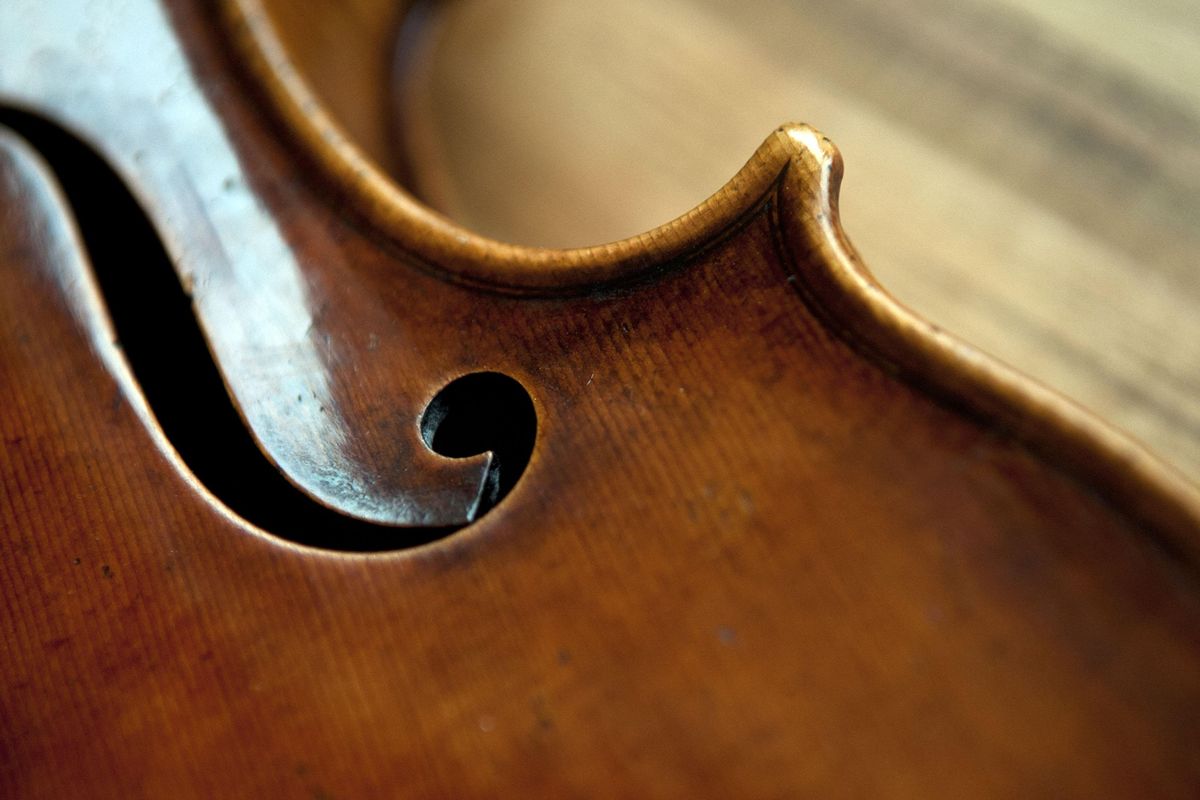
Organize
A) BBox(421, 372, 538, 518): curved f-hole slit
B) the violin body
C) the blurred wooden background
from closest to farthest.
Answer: the violin body, BBox(421, 372, 538, 518): curved f-hole slit, the blurred wooden background

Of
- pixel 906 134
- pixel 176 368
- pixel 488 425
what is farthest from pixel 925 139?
pixel 176 368

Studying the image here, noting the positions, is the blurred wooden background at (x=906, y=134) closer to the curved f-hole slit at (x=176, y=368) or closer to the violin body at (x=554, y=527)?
the curved f-hole slit at (x=176, y=368)

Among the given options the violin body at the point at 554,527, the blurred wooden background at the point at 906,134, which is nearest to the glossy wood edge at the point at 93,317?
the violin body at the point at 554,527

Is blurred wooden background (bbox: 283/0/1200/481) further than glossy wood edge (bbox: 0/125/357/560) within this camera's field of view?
Yes

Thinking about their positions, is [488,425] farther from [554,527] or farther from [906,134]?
[906,134]

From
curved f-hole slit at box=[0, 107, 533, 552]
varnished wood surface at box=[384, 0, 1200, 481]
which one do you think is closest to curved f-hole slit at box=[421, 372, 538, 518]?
curved f-hole slit at box=[0, 107, 533, 552]

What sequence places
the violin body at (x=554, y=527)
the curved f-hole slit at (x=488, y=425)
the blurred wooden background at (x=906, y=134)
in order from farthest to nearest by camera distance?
the blurred wooden background at (x=906, y=134)
the curved f-hole slit at (x=488, y=425)
the violin body at (x=554, y=527)

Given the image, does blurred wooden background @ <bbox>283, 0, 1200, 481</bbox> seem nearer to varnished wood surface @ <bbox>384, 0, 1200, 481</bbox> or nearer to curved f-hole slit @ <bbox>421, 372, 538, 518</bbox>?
varnished wood surface @ <bbox>384, 0, 1200, 481</bbox>

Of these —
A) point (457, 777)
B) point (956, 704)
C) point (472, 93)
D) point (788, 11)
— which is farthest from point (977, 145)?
point (457, 777)
